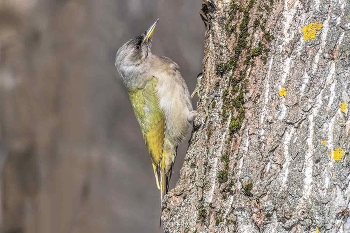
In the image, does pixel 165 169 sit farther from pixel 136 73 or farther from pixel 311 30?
pixel 311 30

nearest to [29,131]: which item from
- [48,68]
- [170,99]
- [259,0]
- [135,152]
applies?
[48,68]

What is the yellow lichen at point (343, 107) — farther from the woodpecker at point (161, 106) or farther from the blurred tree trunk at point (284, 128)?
the woodpecker at point (161, 106)

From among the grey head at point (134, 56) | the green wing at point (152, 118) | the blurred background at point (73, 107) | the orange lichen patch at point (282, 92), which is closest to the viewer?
the orange lichen patch at point (282, 92)

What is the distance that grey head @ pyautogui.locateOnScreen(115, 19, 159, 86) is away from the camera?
523 cm

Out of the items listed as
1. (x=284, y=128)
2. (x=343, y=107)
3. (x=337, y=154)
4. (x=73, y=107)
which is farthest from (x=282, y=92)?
(x=73, y=107)

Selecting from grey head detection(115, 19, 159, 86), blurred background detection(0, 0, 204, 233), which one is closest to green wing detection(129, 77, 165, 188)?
grey head detection(115, 19, 159, 86)

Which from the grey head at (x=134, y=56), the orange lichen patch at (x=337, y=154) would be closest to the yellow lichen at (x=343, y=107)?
the orange lichen patch at (x=337, y=154)

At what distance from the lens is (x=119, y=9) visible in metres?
6.55

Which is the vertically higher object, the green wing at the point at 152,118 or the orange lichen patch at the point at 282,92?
the orange lichen patch at the point at 282,92

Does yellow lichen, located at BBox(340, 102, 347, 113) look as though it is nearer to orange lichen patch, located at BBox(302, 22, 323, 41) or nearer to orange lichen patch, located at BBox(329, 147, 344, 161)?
orange lichen patch, located at BBox(329, 147, 344, 161)

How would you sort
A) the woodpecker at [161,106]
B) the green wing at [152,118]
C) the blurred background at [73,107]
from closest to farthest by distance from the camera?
the woodpecker at [161,106] → the green wing at [152,118] → the blurred background at [73,107]

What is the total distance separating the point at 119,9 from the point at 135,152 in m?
1.82

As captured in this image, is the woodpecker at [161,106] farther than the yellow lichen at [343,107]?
Yes

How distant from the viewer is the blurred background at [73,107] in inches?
251
